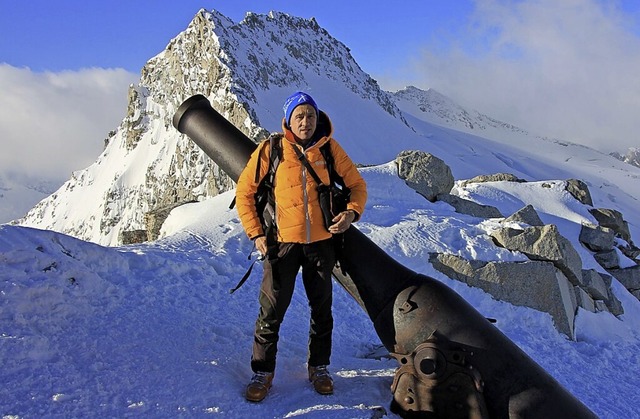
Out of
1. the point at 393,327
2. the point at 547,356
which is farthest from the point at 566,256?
the point at 393,327

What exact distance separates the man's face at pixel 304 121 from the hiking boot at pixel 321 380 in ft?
5.24

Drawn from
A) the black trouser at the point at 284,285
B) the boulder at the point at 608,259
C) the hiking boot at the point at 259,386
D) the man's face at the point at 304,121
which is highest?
the man's face at the point at 304,121

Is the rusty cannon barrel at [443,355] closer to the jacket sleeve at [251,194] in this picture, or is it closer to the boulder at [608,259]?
the jacket sleeve at [251,194]

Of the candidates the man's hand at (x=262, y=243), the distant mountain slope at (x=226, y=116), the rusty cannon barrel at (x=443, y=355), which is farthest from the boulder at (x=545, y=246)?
the distant mountain slope at (x=226, y=116)

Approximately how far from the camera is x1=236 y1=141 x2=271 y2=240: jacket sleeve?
11.6 ft

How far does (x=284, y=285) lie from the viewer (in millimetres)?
3633

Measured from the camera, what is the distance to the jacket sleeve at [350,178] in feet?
12.0

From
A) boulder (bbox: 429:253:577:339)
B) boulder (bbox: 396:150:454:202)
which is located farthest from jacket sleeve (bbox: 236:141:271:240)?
boulder (bbox: 396:150:454:202)

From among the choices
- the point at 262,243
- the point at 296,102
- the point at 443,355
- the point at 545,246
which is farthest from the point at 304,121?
the point at 545,246

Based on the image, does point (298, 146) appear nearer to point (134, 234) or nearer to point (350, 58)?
point (134, 234)

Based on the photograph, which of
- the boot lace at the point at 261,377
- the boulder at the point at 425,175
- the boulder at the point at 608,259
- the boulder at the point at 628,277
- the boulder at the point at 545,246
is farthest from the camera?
the boulder at the point at 425,175

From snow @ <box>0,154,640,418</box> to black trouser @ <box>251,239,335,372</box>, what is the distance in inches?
11.4

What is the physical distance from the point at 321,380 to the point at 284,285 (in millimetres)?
703

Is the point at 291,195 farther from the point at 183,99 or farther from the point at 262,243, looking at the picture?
the point at 183,99
